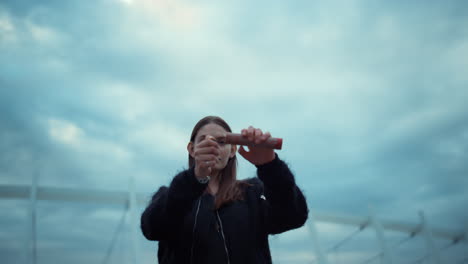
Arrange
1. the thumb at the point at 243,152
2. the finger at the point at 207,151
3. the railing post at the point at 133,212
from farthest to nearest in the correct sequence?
1. the railing post at the point at 133,212
2. the thumb at the point at 243,152
3. the finger at the point at 207,151

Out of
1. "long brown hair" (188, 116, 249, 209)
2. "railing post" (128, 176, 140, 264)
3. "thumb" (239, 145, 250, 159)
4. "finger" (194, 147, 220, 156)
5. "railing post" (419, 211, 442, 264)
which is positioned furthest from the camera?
"railing post" (419, 211, 442, 264)

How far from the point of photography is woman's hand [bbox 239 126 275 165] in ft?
4.44

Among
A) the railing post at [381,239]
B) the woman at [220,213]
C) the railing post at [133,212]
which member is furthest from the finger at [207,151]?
the railing post at [381,239]

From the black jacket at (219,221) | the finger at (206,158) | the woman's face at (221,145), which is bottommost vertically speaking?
the black jacket at (219,221)

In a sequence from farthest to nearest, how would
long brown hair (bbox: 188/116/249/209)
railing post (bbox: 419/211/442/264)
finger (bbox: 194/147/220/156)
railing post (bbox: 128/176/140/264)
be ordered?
railing post (bbox: 419/211/442/264)
railing post (bbox: 128/176/140/264)
long brown hair (bbox: 188/116/249/209)
finger (bbox: 194/147/220/156)

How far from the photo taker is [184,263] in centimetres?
141

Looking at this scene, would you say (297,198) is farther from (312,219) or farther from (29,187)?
(312,219)

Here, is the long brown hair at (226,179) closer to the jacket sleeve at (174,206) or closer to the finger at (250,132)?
the jacket sleeve at (174,206)

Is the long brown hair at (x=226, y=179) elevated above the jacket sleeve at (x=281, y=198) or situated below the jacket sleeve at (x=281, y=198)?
above

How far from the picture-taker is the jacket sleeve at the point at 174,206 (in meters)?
1.35

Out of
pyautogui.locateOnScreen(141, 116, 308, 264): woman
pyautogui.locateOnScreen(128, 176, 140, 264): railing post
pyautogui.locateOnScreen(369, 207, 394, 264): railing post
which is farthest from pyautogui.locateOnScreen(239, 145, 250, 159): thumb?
pyautogui.locateOnScreen(369, 207, 394, 264): railing post

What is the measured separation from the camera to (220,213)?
155cm

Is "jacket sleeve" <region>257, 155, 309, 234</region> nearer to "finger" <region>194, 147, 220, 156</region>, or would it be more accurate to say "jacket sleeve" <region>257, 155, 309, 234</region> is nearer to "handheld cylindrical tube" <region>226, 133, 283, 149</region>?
"handheld cylindrical tube" <region>226, 133, 283, 149</region>

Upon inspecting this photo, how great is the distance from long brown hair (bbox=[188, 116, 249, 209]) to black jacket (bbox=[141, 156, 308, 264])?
0.15 ft
